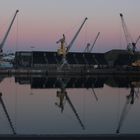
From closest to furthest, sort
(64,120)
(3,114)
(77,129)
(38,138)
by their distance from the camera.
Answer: (38,138) < (77,129) < (64,120) < (3,114)

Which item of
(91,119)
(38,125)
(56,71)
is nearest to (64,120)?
(91,119)

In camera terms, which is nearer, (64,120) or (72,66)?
(64,120)

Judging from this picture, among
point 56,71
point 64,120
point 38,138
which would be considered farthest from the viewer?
point 56,71

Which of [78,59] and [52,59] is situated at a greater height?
[52,59]

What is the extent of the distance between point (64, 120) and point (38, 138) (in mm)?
10818

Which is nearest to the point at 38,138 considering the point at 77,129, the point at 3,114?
the point at 77,129

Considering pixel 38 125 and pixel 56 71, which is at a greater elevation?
pixel 38 125

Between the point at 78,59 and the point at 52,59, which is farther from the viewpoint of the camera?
the point at 78,59

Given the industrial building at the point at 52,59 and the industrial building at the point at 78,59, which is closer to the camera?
the industrial building at the point at 52,59

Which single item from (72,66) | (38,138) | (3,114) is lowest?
(72,66)

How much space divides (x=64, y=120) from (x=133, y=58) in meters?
131

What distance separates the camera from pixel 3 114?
23266mm

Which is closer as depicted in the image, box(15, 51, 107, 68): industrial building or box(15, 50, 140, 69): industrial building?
box(15, 51, 107, 68): industrial building

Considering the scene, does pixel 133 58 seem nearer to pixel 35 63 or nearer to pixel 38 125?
pixel 35 63
